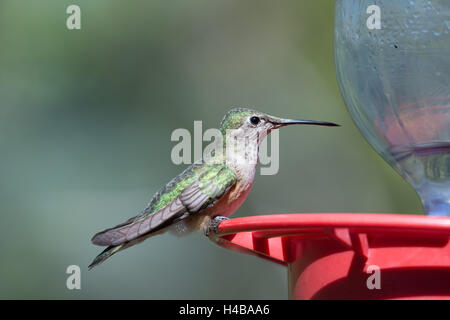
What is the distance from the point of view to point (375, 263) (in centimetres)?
246

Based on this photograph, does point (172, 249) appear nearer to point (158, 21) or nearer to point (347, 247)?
point (158, 21)

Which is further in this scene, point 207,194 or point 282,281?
point 282,281

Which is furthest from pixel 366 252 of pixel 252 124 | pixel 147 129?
pixel 147 129

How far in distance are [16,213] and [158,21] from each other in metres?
2.67

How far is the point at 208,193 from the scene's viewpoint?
3.86 metres

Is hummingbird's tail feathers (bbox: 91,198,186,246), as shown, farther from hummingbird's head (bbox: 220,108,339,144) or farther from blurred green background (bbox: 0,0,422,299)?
blurred green background (bbox: 0,0,422,299)

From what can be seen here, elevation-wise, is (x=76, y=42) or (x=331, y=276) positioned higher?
(x=76, y=42)

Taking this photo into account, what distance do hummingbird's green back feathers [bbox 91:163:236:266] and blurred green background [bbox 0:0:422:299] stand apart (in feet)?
12.2

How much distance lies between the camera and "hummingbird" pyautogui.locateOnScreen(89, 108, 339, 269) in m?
3.51

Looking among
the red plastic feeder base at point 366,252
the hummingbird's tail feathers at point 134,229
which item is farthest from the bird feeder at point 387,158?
the hummingbird's tail feathers at point 134,229

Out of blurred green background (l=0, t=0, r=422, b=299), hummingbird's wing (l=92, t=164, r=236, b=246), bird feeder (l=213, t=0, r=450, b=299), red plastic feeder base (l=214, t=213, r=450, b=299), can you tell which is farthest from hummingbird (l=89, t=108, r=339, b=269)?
blurred green background (l=0, t=0, r=422, b=299)

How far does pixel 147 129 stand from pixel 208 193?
465 centimetres

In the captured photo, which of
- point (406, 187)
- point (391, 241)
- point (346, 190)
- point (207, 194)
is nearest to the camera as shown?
point (391, 241)

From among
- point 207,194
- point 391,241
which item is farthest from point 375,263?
point 207,194
